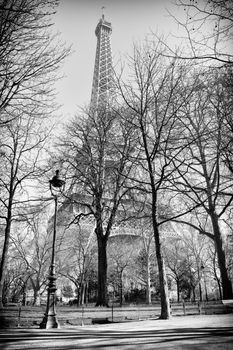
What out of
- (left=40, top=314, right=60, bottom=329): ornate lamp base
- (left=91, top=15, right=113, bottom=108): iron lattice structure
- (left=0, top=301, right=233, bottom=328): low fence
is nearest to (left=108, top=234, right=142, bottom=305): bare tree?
(left=0, top=301, right=233, bottom=328): low fence

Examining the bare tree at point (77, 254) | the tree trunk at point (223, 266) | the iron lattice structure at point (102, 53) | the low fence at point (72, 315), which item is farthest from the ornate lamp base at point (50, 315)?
the iron lattice structure at point (102, 53)

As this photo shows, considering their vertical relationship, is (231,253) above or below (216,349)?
above

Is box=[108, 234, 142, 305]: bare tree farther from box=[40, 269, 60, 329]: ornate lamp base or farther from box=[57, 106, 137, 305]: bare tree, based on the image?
box=[40, 269, 60, 329]: ornate lamp base

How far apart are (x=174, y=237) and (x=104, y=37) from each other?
6169 centimetres

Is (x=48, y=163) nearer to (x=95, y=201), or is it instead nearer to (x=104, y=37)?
(x=95, y=201)

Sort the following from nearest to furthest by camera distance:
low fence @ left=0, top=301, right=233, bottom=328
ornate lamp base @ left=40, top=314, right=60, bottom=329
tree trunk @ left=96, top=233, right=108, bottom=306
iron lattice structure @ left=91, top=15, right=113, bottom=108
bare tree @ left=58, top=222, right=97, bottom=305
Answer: ornate lamp base @ left=40, top=314, right=60, bottom=329 < low fence @ left=0, top=301, right=233, bottom=328 < tree trunk @ left=96, top=233, right=108, bottom=306 < bare tree @ left=58, top=222, right=97, bottom=305 < iron lattice structure @ left=91, top=15, right=113, bottom=108

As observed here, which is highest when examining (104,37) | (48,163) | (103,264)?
(104,37)

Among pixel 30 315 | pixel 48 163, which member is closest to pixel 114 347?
pixel 30 315

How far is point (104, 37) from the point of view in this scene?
7388 cm

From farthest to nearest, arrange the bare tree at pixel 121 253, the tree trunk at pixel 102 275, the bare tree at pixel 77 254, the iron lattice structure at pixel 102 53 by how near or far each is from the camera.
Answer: the iron lattice structure at pixel 102 53, the bare tree at pixel 121 253, the bare tree at pixel 77 254, the tree trunk at pixel 102 275

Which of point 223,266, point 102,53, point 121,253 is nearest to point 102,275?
point 223,266

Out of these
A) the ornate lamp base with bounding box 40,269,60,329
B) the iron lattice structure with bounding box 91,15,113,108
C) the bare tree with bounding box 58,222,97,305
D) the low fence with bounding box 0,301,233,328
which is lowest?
the low fence with bounding box 0,301,233,328

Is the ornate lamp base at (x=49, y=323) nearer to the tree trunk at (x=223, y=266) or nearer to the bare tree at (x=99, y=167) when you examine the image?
the bare tree at (x=99, y=167)

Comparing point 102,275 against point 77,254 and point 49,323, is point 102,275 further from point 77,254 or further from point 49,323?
point 77,254
